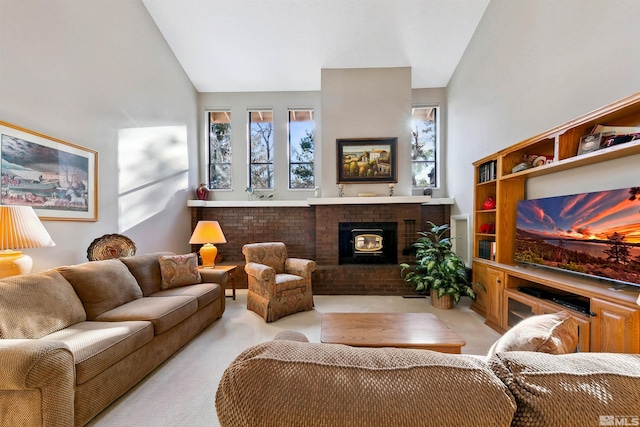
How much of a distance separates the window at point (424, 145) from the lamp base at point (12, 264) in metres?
5.26

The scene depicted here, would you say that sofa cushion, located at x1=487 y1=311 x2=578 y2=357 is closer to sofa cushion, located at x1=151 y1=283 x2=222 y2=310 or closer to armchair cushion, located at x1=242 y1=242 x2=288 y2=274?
sofa cushion, located at x1=151 y1=283 x2=222 y2=310

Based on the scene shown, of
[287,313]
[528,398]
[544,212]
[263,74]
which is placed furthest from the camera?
[263,74]

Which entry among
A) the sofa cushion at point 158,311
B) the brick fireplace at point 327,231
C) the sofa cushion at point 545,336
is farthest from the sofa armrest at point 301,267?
the sofa cushion at point 545,336

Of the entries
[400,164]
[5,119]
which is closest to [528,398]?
[5,119]

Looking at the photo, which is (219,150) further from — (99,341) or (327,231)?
(99,341)

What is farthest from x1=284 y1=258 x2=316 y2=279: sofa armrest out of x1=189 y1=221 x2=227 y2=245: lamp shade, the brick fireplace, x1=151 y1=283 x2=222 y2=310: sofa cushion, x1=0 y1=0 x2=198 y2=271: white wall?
x1=0 y1=0 x2=198 y2=271: white wall

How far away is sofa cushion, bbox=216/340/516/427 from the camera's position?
50 cm

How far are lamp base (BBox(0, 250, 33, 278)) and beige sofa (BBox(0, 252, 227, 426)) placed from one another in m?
0.12

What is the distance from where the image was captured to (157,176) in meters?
3.84

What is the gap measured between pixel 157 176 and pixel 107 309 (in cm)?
227

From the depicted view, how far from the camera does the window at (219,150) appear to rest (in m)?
5.20

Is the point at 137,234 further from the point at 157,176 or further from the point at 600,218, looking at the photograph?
the point at 600,218

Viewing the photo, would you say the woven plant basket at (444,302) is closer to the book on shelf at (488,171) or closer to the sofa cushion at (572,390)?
the book on shelf at (488,171)

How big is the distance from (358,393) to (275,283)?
2.66 metres
